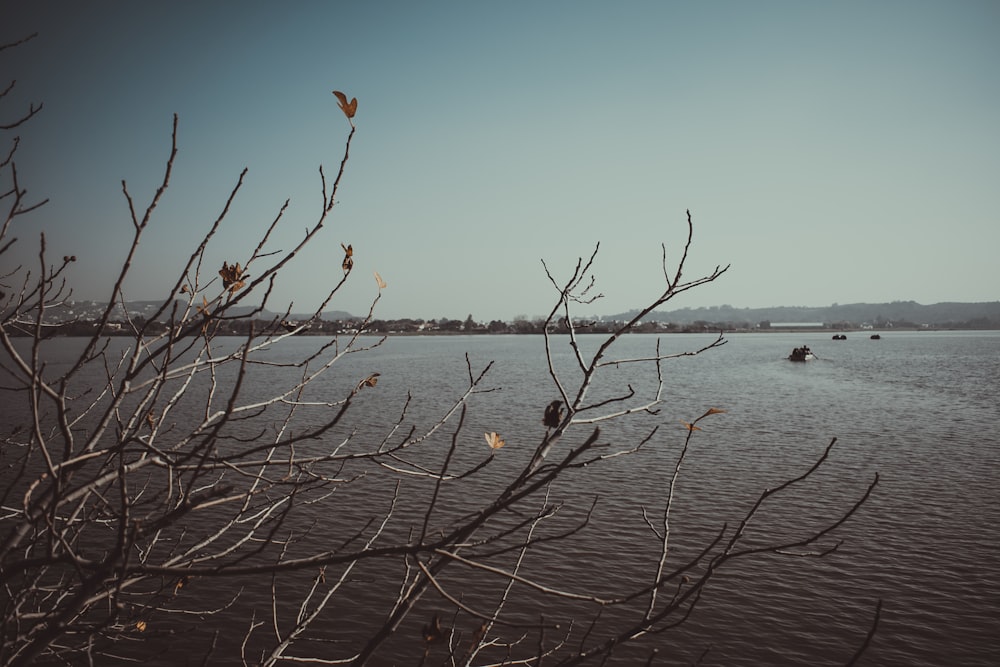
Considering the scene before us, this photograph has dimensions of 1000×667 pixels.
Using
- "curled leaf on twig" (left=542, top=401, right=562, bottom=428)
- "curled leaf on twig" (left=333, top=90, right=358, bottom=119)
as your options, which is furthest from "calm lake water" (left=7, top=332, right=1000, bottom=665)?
"curled leaf on twig" (left=333, top=90, right=358, bottom=119)

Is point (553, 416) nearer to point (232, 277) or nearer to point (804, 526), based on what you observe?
point (232, 277)

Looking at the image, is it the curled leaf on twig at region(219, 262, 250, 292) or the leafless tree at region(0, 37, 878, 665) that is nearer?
the leafless tree at region(0, 37, 878, 665)

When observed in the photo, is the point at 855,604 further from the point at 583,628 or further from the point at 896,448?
the point at 896,448

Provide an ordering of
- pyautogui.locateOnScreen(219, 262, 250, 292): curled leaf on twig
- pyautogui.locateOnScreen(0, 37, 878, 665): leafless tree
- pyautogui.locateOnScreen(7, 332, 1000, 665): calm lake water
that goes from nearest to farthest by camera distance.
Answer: pyautogui.locateOnScreen(0, 37, 878, 665): leafless tree < pyautogui.locateOnScreen(219, 262, 250, 292): curled leaf on twig < pyautogui.locateOnScreen(7, 332, 1000, 665): calm lake water

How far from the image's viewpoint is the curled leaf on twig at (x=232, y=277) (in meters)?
2.58

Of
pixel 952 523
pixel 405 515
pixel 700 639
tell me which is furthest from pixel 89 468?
pixel 952 523

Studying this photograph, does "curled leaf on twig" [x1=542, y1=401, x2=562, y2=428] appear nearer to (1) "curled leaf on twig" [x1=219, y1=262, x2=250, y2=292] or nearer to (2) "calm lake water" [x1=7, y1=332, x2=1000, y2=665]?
(1) "curled leaf on twig" [x1=219, y1=262, x2=250, y2=292]

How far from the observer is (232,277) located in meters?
2.60

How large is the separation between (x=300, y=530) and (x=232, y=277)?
1216 cm

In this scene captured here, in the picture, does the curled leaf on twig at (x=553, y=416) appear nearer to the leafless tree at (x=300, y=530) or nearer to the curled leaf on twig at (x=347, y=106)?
the leafless tree at (x=300, y=530)

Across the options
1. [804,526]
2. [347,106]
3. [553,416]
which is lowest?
[804,526]

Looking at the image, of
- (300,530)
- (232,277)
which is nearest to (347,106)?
(232,277)

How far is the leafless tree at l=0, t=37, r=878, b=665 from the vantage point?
1811mm

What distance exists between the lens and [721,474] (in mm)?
17781
